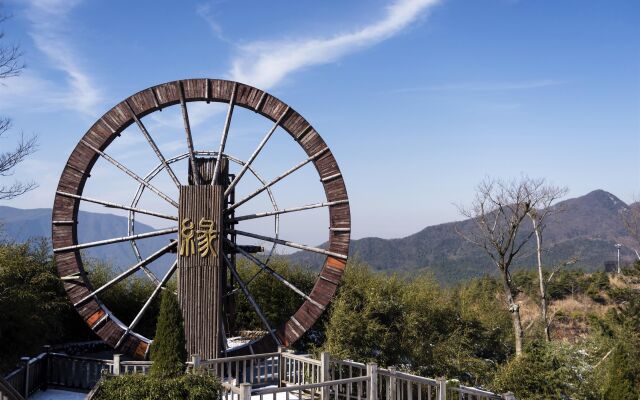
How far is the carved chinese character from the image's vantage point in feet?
36.7

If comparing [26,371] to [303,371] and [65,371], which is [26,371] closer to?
[65,371]

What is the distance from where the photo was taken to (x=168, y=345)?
27.5 ft

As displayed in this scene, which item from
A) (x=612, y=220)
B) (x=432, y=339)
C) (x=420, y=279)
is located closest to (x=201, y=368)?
(x=432, y=339)

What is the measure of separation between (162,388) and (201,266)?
365 centimetres

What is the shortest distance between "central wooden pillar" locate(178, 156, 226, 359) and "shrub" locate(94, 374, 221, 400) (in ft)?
10.00

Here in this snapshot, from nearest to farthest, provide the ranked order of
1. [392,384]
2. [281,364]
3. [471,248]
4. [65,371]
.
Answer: [392,384], [281,364], [65,371], [471,248]

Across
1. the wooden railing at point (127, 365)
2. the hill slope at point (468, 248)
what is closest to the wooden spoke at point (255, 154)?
the wooden railing at point (127, 365)

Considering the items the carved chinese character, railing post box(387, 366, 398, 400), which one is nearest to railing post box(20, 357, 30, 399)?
the carved chinese character

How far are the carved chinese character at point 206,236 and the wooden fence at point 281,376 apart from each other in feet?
6.68

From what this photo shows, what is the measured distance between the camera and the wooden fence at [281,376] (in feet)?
28.1

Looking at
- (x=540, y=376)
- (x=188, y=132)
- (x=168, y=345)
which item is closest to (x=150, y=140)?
(x=188, y=132)

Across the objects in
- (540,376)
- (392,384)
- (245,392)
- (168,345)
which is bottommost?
(540,376)

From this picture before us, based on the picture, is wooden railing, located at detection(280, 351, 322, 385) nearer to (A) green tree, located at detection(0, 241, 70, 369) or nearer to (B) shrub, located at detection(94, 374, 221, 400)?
(B) shrub, located at detection(94, 374, 221, 400)

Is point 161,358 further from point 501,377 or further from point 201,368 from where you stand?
point 501,377
